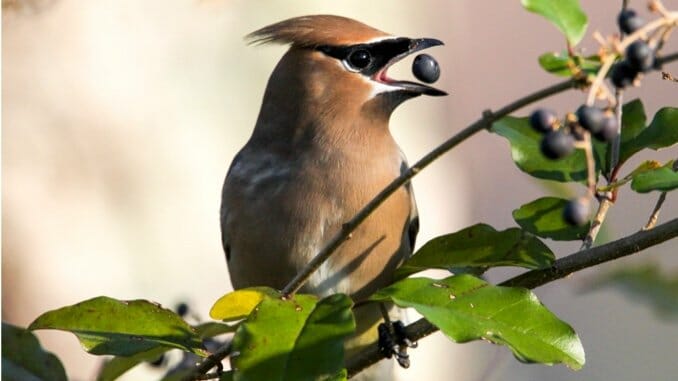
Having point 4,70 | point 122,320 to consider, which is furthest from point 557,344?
point 4,70

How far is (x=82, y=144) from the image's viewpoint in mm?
4684

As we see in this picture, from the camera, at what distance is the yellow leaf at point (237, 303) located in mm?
2344

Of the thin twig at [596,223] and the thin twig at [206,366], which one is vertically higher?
the thin twig at [596,223]

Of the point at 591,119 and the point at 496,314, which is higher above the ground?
the point at 591,119

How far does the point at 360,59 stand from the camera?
136 inches

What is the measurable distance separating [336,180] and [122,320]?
1018 mm

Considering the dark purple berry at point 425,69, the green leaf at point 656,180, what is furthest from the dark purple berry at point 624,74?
the dark purple berry at point 425,69

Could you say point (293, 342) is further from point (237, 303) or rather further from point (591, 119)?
point (591, 119)

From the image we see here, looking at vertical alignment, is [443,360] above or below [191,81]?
below

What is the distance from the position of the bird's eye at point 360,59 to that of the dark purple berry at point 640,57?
5.73 feet

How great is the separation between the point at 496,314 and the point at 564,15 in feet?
1.64

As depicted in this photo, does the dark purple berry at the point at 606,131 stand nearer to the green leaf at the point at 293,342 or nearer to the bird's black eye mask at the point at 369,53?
the green leaf at the point at 293,342

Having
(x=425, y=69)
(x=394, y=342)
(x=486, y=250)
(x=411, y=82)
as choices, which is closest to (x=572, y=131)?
(x=486, y=250)

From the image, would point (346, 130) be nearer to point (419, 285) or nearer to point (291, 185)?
point (291, 185)
